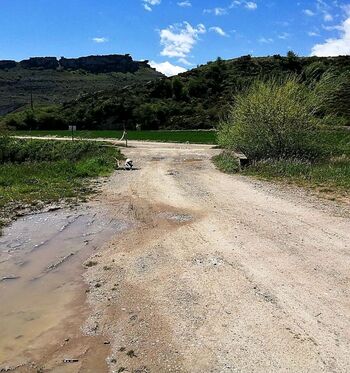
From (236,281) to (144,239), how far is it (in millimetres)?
3679

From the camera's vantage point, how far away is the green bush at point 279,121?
23.9m

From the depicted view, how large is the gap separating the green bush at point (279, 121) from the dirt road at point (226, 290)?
416 inches

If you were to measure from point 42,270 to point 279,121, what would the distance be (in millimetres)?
17358

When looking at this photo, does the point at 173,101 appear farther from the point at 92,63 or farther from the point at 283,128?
the point at 92,63

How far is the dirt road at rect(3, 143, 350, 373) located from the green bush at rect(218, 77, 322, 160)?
34.6ft

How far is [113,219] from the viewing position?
1359cm

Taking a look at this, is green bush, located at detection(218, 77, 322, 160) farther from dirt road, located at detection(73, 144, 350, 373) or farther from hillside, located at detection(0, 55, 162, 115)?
hillside, located at detection(0, 55, 162, 115)

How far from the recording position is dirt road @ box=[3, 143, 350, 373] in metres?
5.59

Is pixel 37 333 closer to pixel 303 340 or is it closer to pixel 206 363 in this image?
pixel 206 363

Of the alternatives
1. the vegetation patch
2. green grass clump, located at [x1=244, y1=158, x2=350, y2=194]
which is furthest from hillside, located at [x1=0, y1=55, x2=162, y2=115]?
green grass clump, located at [x1=244, y1=158, x2=350, y2=194]

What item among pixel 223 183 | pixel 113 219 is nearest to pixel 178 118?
pixel 223 183

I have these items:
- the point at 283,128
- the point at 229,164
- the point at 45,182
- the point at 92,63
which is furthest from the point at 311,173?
the point at 92,63

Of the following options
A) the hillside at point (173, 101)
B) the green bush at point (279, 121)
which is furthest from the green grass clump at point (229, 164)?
the hillside at point (173, 101)

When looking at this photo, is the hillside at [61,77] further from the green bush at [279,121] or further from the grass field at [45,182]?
the green bush at [279,121]
